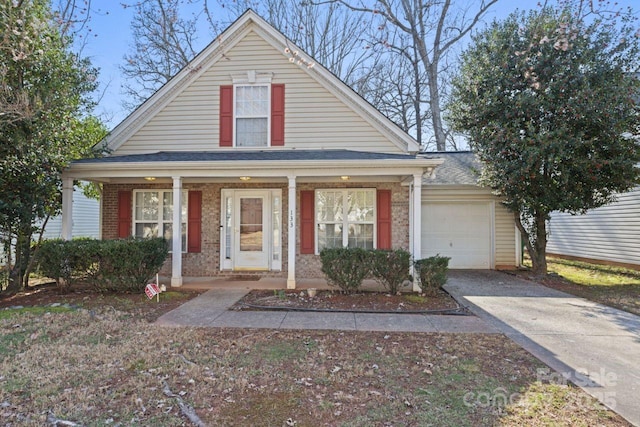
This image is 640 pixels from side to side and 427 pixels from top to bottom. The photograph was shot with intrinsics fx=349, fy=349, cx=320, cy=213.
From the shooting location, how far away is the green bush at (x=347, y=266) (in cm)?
701

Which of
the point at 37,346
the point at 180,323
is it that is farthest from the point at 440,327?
the point at 37,346

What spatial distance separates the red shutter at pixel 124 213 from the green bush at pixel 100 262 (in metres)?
1.94

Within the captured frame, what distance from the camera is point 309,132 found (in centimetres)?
912

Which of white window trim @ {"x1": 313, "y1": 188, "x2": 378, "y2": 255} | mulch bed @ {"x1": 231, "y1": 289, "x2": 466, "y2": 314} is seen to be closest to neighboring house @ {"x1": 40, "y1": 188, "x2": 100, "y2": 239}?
white window trim @ {"x1": 313, "y1": 188, "x2": 378, "y2": 255}

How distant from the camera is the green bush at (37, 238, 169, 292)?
704 cm

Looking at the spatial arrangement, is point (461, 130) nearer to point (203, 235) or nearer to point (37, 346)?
point (203, 235)

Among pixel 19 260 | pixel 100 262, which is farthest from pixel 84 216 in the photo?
pixel 100 262

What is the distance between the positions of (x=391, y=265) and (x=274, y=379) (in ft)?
13.2

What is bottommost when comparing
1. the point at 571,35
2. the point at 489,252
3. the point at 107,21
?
the point at 489,252

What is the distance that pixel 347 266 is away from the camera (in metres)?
7.02

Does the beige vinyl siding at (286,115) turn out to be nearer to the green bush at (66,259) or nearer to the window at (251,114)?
the window at (251,114)

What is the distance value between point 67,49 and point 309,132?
5648 millimetres

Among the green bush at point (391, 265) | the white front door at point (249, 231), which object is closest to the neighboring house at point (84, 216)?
the white front door at point (249, 231)

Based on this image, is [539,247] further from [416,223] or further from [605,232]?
[416,223]
